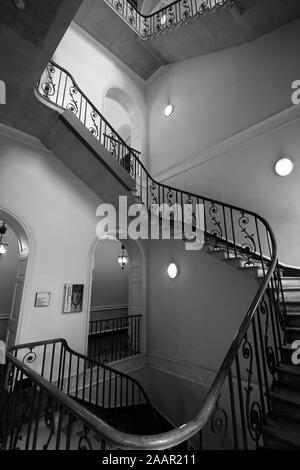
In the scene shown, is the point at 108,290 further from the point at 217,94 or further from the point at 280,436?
the point at 280,436

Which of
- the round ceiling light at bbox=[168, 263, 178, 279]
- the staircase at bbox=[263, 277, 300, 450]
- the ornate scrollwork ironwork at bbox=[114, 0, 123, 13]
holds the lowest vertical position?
the staircase at bbox=[263, 277, 300, 450]

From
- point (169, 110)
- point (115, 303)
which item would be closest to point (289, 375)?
point (169, 110)

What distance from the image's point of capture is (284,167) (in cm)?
467

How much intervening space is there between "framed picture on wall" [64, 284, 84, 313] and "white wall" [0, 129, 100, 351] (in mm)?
97

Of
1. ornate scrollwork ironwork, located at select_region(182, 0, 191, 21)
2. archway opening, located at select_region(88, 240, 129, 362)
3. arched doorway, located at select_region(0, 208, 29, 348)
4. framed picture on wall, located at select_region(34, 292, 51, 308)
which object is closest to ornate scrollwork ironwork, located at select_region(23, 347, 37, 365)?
arched doorway, located at select_region(0, 208, 29, 348)

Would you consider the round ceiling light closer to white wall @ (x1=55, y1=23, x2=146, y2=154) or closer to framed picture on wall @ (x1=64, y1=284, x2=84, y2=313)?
framed picture on wall @ (x1=64, y1=284, x2=84, y2=313)

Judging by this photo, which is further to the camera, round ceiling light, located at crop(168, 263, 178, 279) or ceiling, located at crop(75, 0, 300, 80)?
round ceiling light, located at crop(168, 263, 178, 279)

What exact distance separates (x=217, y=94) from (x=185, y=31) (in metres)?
2.06

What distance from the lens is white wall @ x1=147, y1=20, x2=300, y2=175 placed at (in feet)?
16.8

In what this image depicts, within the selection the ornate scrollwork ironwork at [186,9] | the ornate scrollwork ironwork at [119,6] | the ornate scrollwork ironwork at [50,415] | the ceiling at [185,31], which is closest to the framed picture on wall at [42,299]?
the ornate scrollwork ironwork at [50,415]

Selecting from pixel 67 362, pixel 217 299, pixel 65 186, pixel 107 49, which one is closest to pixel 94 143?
pixel 65 186

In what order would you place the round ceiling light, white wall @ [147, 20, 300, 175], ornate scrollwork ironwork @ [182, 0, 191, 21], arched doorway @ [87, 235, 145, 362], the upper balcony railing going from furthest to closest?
the upper balcony railing
ornate scrollwork ironwork @ [182, 0, 191, 21]
arched doorway @ [87, 235, 145, 362]
the round ceiling light
white wall @ [147, 20, 300, 175]

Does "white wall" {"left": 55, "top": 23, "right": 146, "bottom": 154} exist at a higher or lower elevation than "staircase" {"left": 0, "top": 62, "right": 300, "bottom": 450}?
higher

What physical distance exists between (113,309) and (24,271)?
5.41 meters
